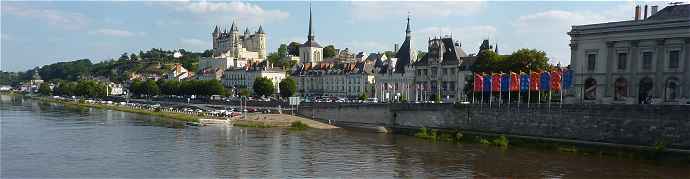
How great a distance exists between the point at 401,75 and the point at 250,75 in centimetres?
4998

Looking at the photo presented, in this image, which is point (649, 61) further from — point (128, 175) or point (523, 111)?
point (128, 175)

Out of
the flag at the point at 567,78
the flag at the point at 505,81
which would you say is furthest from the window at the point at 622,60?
the flag at the point at 505,81

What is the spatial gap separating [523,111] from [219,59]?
133524 mm

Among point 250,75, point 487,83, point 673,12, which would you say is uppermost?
point 673,12

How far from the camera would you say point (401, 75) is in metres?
100

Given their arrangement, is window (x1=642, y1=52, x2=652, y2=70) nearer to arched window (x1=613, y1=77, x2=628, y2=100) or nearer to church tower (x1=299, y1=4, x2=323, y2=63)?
arched window (x1=613, y1=77, x2=628, y2=100)

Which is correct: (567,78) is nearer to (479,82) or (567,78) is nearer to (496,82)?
(496,82)

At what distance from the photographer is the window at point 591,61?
2292 inches

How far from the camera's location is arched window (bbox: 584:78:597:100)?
192 ft

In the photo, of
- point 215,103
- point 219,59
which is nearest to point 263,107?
point 215,103

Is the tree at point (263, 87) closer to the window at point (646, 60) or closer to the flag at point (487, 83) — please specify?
the flag at point (487, 83)

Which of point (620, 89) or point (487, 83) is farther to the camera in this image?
point (487, 83)

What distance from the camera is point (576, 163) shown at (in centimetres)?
4159

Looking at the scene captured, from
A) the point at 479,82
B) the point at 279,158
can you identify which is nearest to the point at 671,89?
the point at 479,82
